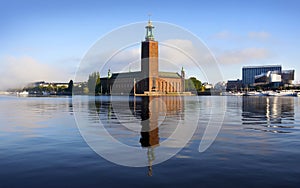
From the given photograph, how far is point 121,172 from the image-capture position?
8.74 metres

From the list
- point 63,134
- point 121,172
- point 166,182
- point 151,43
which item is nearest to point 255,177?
point 166,182

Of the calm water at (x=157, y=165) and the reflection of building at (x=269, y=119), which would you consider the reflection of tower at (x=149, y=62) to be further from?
the calm water at (x=157, y=165)

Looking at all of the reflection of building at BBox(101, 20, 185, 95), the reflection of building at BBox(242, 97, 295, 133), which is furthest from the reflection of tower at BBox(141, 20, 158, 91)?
the reflection of building at BBox(242, 97, 295, 133)

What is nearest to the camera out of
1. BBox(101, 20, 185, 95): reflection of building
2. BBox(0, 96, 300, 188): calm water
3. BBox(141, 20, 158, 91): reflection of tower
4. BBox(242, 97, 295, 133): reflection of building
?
BBox(0, 96, 300, 188): calm water

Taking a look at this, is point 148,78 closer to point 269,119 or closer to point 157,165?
point 269,119

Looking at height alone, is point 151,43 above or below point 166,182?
above

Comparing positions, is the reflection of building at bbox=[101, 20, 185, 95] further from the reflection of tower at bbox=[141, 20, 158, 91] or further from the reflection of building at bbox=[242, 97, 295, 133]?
the reflection of building at bbox=[242, 97, 295, 133]

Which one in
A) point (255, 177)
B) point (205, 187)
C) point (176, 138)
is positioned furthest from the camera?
point (176, 138)

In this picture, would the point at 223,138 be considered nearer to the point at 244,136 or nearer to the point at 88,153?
the point at 244,136

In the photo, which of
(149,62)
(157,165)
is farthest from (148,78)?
(157,165)

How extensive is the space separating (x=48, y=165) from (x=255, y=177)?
6411 mm

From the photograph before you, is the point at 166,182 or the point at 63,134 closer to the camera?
the point at 166,182

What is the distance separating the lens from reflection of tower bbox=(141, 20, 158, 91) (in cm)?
15098

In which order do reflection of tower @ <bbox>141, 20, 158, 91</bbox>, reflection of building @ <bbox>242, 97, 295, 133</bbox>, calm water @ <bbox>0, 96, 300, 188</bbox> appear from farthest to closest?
reflection of tower @ <bbox>141, 20, 158, 91</bbox>
reflection of building @ <bbox>242, 97, 295, 133</bbox>
calm water @ <bbox>0, 96, 300, 188</bbox>
